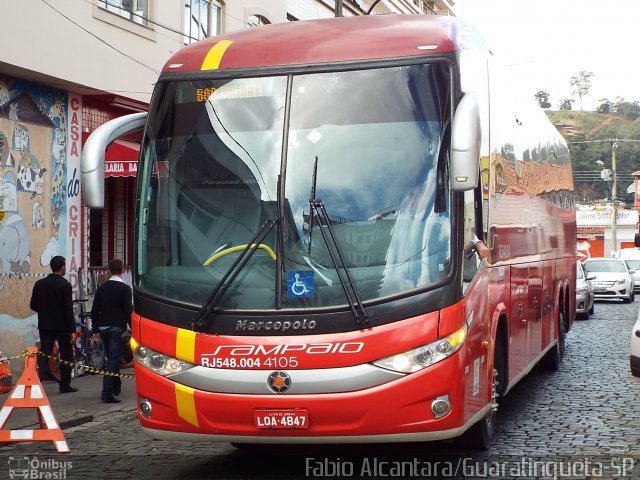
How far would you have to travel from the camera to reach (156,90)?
8078 mm

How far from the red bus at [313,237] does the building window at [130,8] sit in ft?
30.8

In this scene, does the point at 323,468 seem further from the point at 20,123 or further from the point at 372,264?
the point at 20,123

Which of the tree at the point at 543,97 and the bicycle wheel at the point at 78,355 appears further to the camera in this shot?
the tree at the point at 543,97

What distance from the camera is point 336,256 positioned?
7.19 m

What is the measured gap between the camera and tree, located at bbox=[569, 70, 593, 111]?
17712 cm

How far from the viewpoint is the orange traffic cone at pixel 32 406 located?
9227mm

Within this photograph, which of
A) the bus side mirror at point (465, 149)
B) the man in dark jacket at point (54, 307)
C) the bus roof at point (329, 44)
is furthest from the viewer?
the man in dark jacket at point (54, 307)

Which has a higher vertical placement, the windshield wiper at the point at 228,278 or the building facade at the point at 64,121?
the building facade at the point at 64,121

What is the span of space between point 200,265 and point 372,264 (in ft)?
4.10

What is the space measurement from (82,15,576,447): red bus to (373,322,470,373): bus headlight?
11 mm

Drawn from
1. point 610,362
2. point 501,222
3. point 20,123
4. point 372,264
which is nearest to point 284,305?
point 372,264

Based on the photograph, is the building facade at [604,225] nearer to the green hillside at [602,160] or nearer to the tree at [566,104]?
the green hillside at [602,160]

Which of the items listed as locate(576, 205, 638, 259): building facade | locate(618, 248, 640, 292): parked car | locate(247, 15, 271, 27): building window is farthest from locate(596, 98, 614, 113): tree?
locate(247, 15, 271, 27): building window

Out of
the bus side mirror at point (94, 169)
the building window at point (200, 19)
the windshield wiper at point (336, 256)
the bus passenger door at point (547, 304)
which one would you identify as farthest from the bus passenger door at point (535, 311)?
the building window at point (200, 19)
